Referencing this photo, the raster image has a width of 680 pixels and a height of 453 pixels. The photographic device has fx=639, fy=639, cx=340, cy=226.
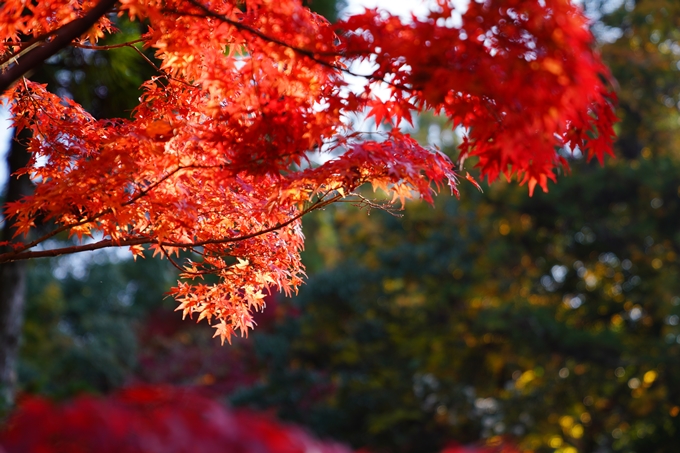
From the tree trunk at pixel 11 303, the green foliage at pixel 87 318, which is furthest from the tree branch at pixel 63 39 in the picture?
the green foliage at pixel 87 318

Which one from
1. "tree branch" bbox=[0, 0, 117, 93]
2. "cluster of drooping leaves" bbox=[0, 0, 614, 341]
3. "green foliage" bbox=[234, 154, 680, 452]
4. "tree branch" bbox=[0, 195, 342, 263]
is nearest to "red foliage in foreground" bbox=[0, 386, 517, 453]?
"cluster of drooping leaves" bbox=[0, 0, 614, 341]

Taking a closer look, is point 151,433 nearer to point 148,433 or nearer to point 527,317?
point 148,433

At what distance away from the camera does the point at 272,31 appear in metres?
1.79

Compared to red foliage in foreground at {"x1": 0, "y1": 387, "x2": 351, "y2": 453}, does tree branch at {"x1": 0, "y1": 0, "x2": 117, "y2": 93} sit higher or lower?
higher

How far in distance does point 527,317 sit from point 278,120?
6067 millimetres

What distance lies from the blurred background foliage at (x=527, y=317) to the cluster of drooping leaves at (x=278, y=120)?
5337 mm

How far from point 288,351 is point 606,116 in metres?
7.08

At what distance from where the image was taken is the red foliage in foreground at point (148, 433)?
1.93m

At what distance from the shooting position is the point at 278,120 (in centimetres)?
175

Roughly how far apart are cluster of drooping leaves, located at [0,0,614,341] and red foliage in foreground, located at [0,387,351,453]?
37 centimetres

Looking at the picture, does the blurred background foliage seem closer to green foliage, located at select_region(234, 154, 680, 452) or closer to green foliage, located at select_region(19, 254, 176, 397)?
green foliage, located at select_region(234, 154, 680, 452)

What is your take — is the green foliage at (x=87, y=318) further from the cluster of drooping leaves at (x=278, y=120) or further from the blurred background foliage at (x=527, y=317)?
the cluster of drooping leaves at (x=278, y=120)

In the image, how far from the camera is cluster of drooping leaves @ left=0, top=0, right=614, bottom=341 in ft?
4.77

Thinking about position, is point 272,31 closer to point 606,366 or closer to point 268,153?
point 268,153
